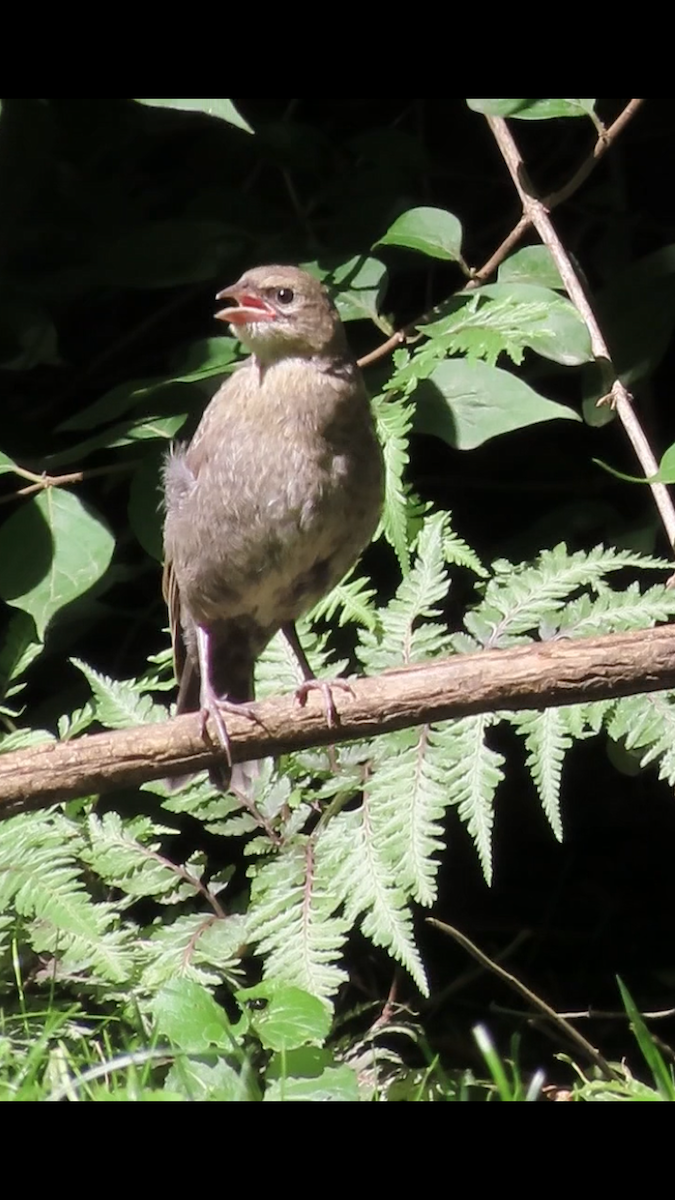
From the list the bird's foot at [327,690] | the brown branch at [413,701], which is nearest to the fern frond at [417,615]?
the bird's foot at [327,690]

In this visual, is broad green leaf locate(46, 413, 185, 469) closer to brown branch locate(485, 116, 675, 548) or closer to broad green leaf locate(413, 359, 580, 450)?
broad green leaf locate(413, 359, 580, 450)

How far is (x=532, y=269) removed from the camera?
3434 mm

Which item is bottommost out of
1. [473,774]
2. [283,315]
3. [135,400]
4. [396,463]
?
[473,774]

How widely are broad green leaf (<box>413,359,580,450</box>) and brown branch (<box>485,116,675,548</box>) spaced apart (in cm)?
13

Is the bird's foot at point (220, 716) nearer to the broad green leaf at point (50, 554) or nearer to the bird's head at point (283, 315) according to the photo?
the broad green leaf at point (50, 554)

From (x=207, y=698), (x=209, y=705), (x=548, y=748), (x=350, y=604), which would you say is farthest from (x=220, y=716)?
(x=350, y=604)

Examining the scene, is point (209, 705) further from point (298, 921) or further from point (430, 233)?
point (430, 233)

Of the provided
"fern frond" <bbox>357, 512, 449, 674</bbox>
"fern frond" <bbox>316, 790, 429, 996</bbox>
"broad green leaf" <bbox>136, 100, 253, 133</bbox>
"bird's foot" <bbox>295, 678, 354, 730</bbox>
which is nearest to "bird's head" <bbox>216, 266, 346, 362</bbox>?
"broad green leaf" <bbox>136, 100, 253, 133</bbox>

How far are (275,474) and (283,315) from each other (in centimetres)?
35

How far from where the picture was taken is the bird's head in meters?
3.33

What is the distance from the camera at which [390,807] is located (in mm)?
3094

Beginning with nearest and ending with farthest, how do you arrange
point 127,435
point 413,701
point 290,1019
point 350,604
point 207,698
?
point 413,701, point 290,1019, point 207,698, point 127,435, point 350,604

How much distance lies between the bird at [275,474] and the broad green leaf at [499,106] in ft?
1.65
